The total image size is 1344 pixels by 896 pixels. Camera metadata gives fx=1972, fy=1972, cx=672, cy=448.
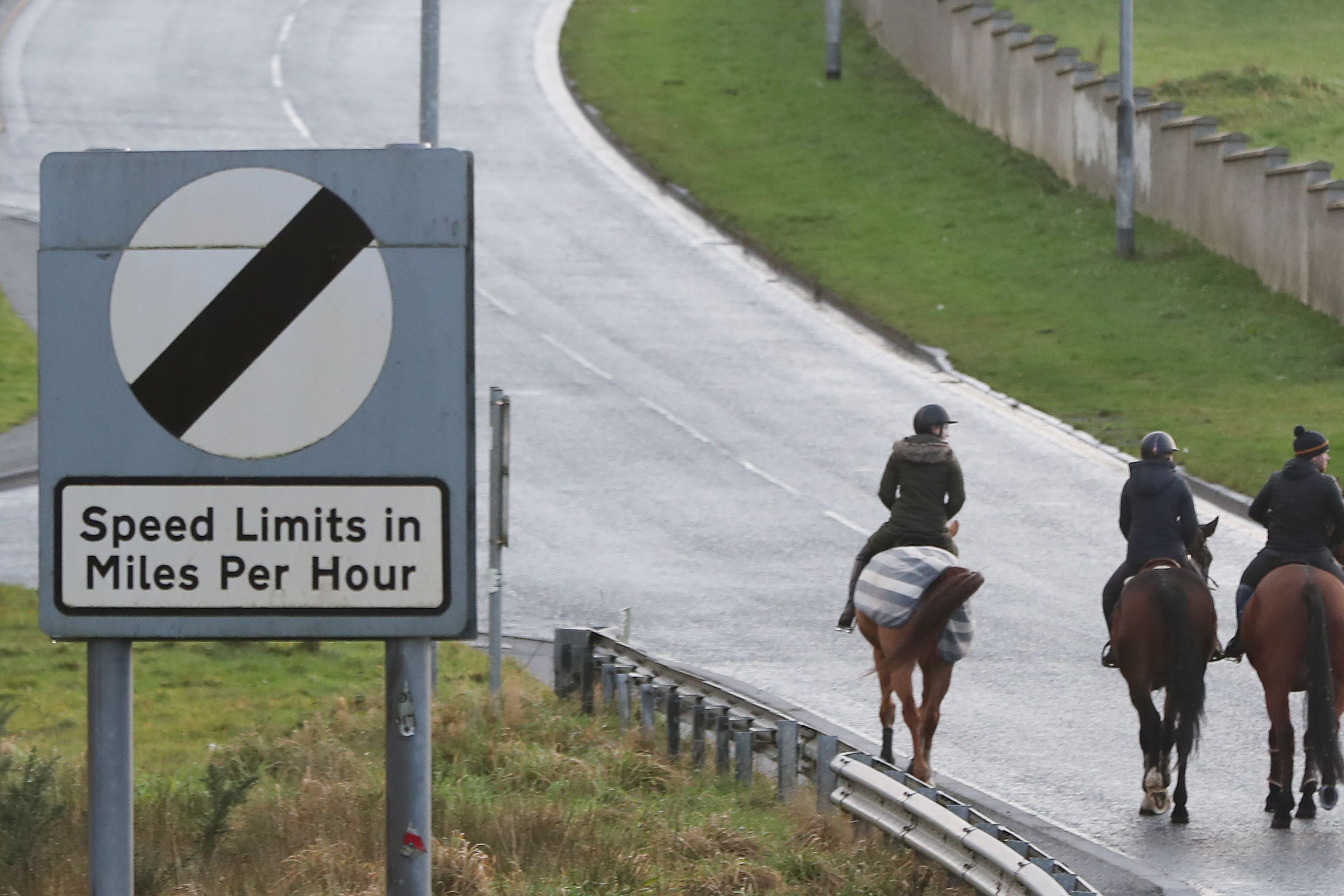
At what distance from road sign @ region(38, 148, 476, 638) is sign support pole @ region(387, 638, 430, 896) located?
85mm

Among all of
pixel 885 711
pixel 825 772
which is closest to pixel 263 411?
pixel 825 772

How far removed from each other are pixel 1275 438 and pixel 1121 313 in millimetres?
7253

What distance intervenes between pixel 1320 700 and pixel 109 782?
8.53m

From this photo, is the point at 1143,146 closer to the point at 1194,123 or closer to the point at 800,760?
→ the point at 1194,123

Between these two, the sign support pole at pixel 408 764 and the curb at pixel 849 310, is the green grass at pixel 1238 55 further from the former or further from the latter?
the sign support pole at pixel 408 764

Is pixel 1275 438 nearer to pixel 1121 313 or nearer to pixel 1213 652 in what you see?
pixel 1121 313

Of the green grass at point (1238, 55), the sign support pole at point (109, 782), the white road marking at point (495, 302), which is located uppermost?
the green grass at point (1238, 55)

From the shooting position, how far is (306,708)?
44.0 feet

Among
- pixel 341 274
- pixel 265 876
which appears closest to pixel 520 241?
pixel 265 876

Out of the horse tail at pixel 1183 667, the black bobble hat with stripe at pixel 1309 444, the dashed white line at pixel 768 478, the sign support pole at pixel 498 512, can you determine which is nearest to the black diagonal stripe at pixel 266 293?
the horse tail at pixel 1183 667

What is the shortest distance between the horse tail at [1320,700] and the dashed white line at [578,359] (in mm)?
16130

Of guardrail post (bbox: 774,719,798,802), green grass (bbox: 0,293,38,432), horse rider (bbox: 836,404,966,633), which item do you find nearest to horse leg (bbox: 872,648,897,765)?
horse rider (bbox: 836,404,966,633)

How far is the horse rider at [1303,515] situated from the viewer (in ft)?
37.6

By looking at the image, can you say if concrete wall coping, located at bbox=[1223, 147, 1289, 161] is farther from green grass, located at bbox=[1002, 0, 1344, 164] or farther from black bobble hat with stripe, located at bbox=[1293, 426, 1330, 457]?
black bobble hat with stripe, located at bbox=[1293, 426, 1330, 457]
